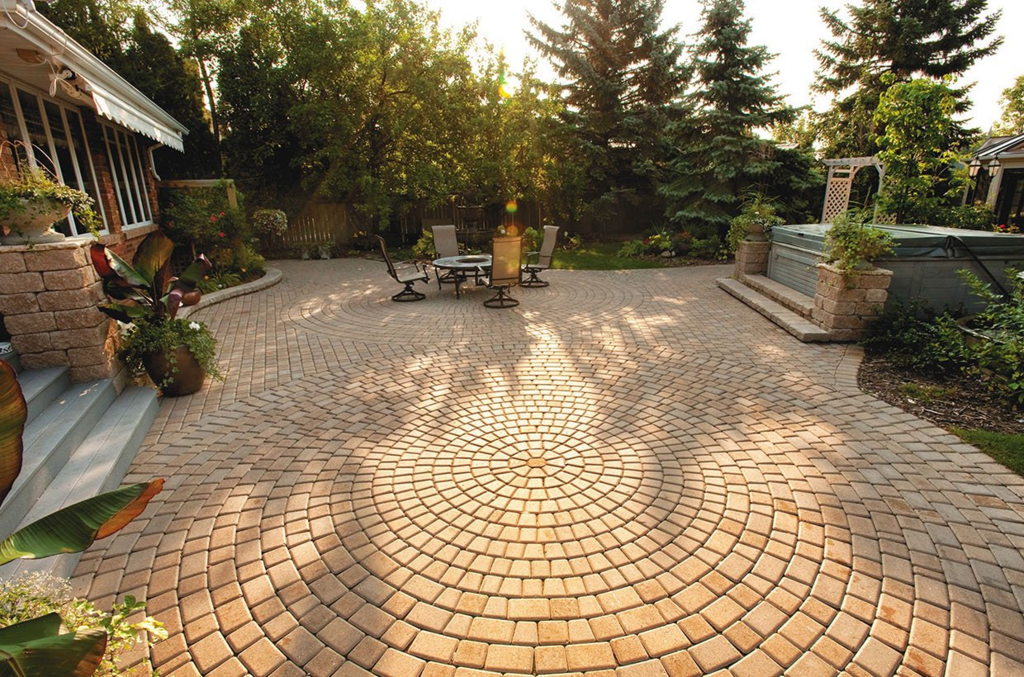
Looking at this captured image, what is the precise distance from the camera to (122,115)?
700 centimetres

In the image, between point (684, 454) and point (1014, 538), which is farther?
point (684, 454)

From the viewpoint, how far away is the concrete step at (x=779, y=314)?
641 cm

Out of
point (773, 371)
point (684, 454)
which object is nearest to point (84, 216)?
point (684, 454)

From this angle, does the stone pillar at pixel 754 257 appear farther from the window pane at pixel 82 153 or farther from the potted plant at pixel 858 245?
the window pane at pixel 82 153

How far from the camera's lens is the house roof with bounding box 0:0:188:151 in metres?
4.70

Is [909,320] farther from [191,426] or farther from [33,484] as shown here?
[33,484]

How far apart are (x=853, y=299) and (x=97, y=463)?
785cm

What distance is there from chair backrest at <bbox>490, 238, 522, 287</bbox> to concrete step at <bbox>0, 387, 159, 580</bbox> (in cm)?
511

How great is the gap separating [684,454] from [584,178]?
1495 cm

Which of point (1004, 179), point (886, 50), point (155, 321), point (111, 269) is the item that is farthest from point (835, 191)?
point (111, 269)

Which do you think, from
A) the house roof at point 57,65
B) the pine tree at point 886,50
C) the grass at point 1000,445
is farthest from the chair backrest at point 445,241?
the pine tree at point 886,50

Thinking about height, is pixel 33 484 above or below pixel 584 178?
below

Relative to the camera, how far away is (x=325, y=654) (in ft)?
6.97

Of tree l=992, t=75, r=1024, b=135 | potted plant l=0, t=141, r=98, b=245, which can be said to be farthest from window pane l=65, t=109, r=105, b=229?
tree l=992, t=75, r=1024, b=135
